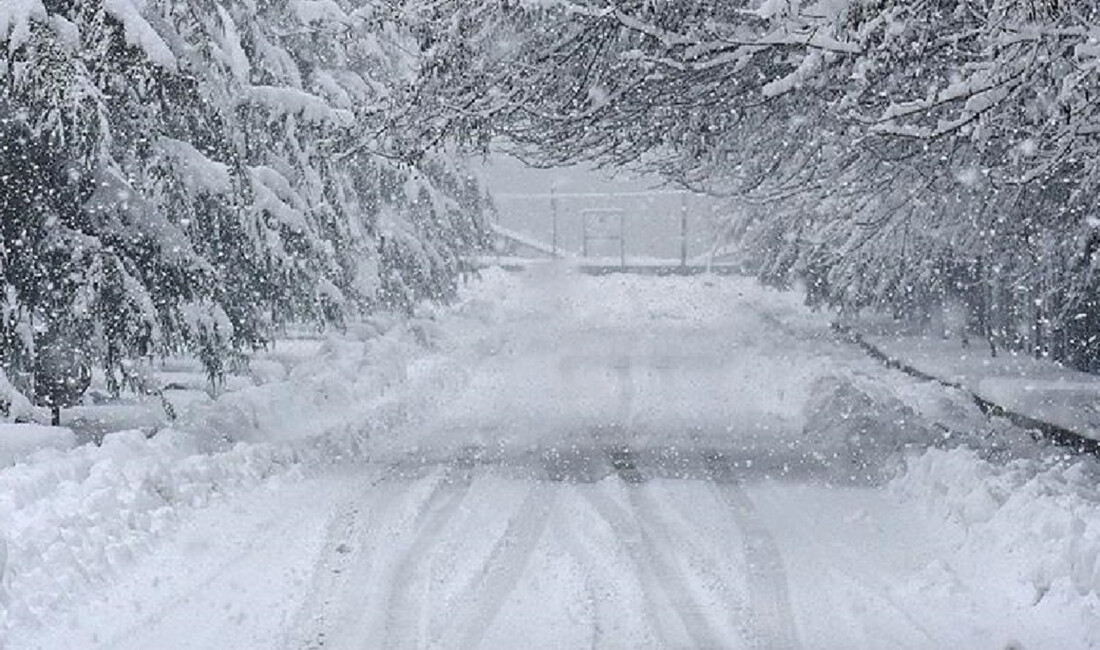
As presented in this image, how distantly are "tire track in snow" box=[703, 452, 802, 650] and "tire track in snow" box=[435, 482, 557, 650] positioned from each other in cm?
146

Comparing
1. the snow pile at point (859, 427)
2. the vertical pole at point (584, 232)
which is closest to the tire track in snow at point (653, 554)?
the snow pile at point (859, 427)

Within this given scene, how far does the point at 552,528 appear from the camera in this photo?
31.3 feet

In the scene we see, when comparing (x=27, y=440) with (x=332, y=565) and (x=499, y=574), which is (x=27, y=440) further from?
(x=499, y=574)

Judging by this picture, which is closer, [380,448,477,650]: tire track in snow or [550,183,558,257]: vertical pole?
[380,448,477,650]: tire track in snow

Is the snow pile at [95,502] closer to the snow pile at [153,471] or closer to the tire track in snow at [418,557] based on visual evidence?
the snow pile at [153,471]

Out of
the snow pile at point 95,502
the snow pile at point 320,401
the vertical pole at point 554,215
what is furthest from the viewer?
the vertical pole at point 554,215

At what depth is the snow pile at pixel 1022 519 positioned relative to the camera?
24.6 ft

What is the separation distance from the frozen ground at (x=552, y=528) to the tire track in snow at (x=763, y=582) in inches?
1.2

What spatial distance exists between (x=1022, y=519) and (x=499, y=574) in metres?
3.60

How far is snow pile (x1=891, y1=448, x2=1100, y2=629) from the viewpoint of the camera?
7.49m

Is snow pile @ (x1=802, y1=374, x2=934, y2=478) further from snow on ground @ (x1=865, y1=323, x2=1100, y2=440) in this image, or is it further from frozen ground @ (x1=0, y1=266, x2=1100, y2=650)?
snow on ground @ (x1=865, y1=323, x2=1100, y2=440)

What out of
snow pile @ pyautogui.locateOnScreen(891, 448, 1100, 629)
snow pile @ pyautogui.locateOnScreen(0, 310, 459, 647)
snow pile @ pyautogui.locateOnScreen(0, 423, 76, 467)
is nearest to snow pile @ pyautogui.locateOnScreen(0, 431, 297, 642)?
snow pile @ pyautogui.locateOnScreen(0, 310, 459, 647)

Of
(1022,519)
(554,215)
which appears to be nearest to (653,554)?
(1022,519)

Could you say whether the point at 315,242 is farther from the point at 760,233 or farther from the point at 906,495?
the point at 760,233
